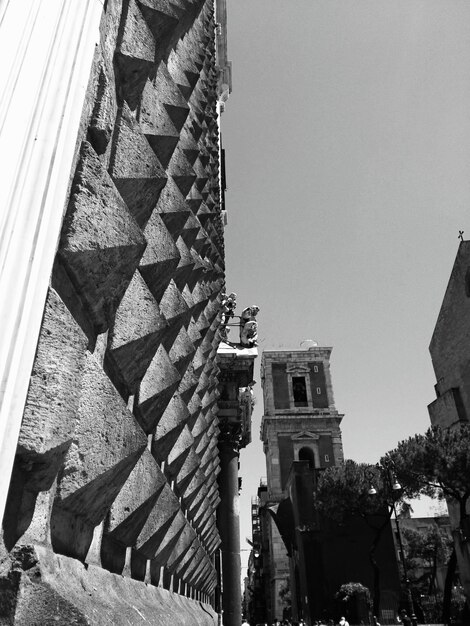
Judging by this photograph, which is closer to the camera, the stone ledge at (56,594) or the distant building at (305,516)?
the stone ledge at (56,594)

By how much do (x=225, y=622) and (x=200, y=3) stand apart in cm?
1020

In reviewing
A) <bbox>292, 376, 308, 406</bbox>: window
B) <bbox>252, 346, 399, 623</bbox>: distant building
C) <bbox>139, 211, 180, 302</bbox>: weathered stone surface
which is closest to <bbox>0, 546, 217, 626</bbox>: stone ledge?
<bbox>139, 211, 180, 302</bbox>: weathered stone surface

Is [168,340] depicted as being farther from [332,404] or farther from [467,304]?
[332,404]

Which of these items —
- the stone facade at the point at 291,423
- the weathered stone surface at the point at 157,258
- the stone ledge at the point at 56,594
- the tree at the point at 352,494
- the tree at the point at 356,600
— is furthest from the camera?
the stone facade at the point at 291,423

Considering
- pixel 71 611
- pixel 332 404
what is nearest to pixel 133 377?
pixel 71 611

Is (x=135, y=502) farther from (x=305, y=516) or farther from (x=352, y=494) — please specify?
(x=305, y=516)

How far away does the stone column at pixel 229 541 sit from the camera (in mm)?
9695

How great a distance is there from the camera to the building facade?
101 centimetres

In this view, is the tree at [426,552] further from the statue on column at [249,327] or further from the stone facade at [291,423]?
the statue on column at [249,327]

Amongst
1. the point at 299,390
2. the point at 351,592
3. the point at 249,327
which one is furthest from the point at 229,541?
the point at 299,390

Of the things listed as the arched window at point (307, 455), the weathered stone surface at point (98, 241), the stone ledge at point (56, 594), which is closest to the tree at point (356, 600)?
the arched window at point (307, 455)

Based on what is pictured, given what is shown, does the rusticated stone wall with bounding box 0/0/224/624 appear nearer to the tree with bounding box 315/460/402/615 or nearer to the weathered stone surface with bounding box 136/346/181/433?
the weathered stone surface with bounding box 136/346/181/433

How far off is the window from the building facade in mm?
51749

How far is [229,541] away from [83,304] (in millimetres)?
9626
